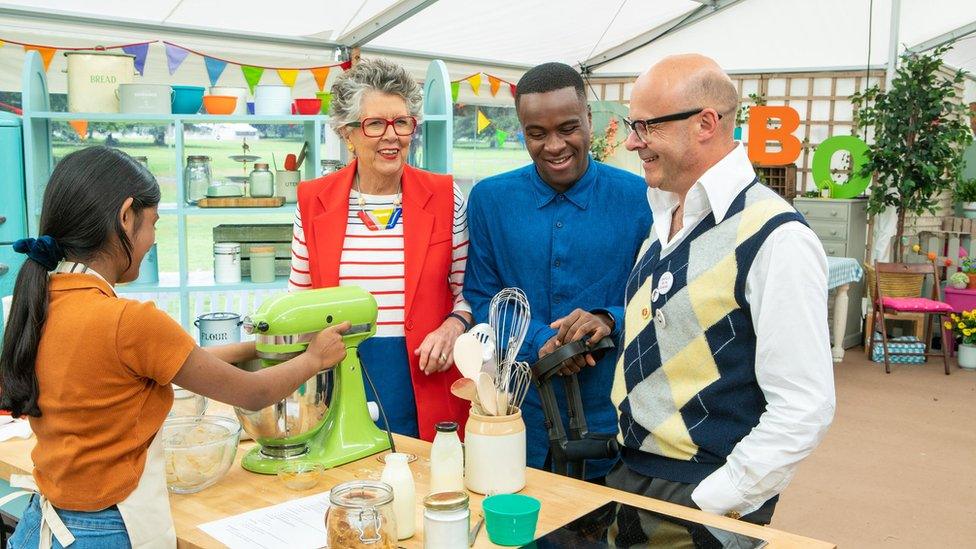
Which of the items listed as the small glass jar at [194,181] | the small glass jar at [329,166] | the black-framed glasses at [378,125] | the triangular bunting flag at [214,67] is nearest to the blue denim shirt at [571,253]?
the black-framed glasses at [378,125]

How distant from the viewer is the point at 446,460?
154 cm

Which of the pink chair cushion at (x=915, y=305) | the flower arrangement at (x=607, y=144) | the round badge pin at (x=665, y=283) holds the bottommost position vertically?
the pink chair cushion at (x=915, y=305)

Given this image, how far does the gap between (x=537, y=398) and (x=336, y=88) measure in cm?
86

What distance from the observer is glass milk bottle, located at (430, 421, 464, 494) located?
154 cm

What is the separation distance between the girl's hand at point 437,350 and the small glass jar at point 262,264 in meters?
2.42

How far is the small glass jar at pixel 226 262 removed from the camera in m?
4.16

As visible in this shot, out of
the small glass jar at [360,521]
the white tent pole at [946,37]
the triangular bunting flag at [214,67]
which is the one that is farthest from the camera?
the white tent pole at [946,37]

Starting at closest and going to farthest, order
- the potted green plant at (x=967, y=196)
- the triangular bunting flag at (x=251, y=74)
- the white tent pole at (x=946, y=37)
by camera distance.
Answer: the triangular bunting flag at (x=251, y=74), the white tent pole at (x=946, y=37), the potted green plant at (x=967, y=196)

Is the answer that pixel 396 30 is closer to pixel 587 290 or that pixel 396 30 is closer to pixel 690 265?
pixel 587 290

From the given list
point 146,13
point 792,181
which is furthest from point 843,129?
point 146,13

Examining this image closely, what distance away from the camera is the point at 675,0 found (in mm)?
7789

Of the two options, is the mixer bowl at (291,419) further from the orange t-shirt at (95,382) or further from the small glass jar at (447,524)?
the small glass jar at (447,524)

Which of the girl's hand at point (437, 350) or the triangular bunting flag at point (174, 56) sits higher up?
the triangular bunting flag at point (174, 56)

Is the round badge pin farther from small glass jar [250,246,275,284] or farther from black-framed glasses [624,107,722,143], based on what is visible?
small glass jar [250,246,275,284]
